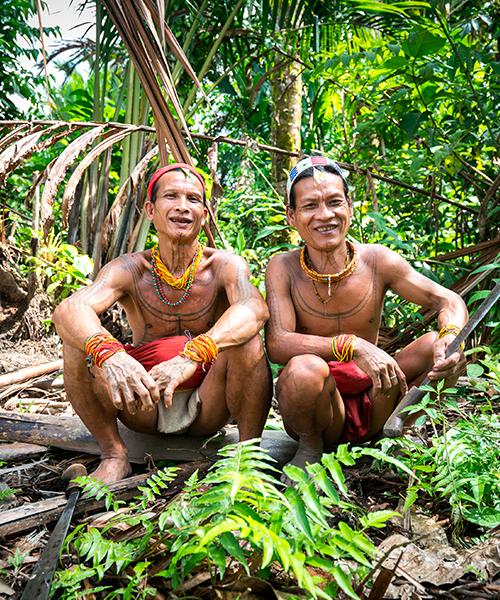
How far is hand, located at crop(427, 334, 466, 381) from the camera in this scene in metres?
1.96

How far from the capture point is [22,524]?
1846mm

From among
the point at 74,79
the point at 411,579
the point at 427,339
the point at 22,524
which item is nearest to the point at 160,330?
the point at 22,524

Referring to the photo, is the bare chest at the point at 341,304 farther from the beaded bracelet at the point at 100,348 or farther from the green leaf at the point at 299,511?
the green leaf at the point at 299,511

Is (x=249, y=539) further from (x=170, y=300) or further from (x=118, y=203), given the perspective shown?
(x=118, y=203)

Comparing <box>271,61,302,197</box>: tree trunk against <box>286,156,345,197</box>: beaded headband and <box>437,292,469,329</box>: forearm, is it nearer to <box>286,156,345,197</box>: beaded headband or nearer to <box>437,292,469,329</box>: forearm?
<box>286,156,345,197</box>: beaded headband

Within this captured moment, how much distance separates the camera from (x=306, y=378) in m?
2.08

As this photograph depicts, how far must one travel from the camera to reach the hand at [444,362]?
196 cm

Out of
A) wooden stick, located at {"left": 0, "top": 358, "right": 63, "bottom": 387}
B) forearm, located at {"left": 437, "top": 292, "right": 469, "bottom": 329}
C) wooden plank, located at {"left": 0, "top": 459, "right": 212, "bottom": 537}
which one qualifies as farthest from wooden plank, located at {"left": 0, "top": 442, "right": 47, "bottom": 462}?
forearm, located at {"left": 437, "top": 292, "right": 469, "bottom": 329}

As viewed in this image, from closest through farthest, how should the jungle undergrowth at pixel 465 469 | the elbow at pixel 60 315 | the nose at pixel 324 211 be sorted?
the jungle undergrowth at pixel 465 469, the elbow at pixel 60 315, the nose at pixel 324 211

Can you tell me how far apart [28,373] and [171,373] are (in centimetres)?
219

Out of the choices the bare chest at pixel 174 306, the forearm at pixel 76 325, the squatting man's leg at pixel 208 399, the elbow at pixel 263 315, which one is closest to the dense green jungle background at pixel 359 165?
the forearm at pixel 76 325

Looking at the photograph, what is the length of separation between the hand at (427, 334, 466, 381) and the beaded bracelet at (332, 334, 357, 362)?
1.12 feet

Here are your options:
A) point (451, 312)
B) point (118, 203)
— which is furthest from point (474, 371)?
point (118, 203)

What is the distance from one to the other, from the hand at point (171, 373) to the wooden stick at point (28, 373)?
208cm
